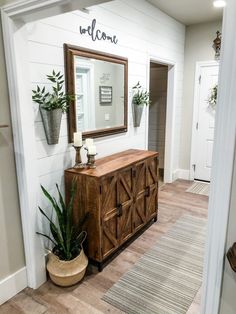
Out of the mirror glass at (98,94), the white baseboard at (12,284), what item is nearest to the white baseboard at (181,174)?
the mirror glass at (98,94)

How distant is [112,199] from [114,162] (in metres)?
0.42

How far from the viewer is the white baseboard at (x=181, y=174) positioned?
15.8ft

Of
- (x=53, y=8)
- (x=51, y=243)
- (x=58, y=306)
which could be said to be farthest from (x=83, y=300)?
(x=53, y=8)

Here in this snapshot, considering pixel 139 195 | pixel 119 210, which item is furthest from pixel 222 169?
pixel 139 195

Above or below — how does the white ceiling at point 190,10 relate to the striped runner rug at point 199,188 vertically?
above

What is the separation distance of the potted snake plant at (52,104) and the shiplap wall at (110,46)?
0.05 metres

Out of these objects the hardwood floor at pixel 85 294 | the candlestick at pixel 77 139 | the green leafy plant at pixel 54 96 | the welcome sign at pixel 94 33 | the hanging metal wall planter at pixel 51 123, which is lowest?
the hardwood floor at pixel 85 294

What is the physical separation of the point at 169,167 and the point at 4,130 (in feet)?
10.9

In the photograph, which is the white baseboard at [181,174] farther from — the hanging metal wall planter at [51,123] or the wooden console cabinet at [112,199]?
the hanging metal wall planter at [51,123]

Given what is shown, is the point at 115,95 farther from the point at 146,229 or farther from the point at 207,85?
the point at 207,85

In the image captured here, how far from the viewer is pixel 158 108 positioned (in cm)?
512

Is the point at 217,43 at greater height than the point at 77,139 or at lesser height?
greater

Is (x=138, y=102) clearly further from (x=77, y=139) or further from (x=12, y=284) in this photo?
(x=12, y=284)

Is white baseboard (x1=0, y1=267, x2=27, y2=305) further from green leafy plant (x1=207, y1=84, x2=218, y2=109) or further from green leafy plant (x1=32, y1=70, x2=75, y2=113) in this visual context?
green leafy plant (x1=207, y1=84, x2=218, y2=109)
